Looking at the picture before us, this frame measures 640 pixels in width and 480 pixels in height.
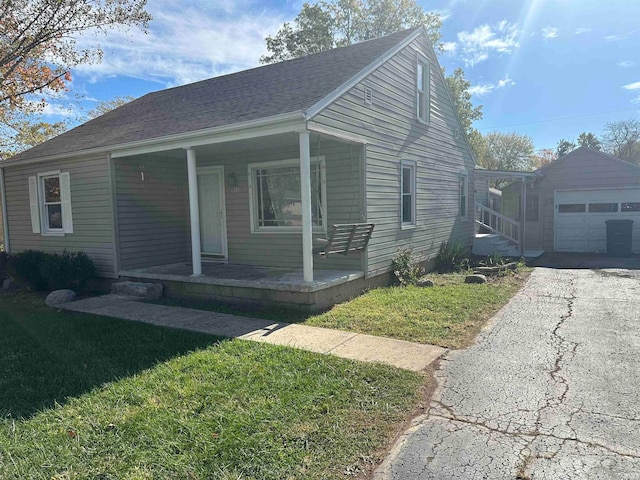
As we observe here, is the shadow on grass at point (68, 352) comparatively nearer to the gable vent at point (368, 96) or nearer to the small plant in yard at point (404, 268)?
the small plant in yard at point (404, 268)

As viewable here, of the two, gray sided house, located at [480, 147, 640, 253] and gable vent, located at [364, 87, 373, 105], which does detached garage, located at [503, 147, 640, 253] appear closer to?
gray sided house, located at [480, 147, 640, 253]

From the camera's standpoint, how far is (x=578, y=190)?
14.6 m

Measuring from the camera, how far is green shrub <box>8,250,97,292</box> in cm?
846

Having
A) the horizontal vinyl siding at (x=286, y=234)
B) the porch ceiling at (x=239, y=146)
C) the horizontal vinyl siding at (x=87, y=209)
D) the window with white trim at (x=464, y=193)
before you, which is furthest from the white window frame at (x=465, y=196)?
the horizontal vinyl siding at (x=87, y=209)

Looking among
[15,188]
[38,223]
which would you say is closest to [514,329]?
[38,223]

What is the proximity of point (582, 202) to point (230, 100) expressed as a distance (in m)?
12.5

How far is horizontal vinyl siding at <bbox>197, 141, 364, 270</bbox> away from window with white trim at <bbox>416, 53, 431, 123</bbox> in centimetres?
355

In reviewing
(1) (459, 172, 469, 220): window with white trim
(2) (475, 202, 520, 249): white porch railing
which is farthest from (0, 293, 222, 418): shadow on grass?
(2) (475, 202, 520, 249): white porch railing

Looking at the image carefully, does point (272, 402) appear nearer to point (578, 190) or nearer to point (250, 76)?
point (250, 76)

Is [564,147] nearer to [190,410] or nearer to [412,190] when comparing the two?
[412,190]

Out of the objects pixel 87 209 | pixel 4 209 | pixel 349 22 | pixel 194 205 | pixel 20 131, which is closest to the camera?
pixel 194 205

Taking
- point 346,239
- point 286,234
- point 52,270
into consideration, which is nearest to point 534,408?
point 346,239

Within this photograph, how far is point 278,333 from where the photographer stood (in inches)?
217

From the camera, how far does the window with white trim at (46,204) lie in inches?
391
